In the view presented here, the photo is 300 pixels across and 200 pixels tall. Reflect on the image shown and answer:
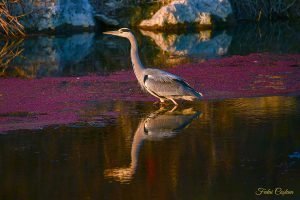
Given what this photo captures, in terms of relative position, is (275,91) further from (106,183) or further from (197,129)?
(106,183)

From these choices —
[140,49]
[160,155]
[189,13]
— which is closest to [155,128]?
[160,155]

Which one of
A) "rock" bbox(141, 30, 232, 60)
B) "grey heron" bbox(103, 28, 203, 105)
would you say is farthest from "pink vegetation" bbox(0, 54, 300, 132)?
"rock" bbox(141, 30, 232, 60)

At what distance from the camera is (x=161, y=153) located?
Result: 984cm

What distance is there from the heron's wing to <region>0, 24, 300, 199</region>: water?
0.30 meters

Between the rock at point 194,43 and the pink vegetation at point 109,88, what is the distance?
10.6ft

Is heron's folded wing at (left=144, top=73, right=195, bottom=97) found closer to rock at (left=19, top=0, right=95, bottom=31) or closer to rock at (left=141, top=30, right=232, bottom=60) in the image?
rock at (left=141, top=30, right=232, bottom=60)

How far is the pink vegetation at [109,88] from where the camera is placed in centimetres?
1257

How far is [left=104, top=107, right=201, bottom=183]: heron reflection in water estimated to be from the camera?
9078mm

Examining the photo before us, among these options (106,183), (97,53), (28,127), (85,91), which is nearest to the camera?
(106,183)

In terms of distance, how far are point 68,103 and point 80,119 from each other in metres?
1.47

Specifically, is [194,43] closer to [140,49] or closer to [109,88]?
[140,49]

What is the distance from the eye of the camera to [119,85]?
15695 mm

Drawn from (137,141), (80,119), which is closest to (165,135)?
(137,141)

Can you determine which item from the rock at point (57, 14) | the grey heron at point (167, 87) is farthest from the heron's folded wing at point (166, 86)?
the rock at point (57, 14)
